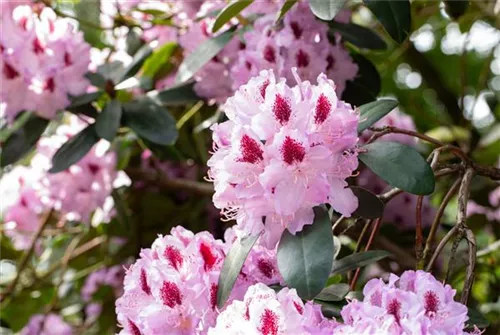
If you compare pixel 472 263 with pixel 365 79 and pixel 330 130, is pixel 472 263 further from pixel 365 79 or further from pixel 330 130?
pixel 365 79

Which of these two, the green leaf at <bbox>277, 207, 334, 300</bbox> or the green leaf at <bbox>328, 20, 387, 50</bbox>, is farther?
the green leaf at <bbox>328, 20, 387, 50</bbox>

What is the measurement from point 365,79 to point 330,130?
630 millimetres

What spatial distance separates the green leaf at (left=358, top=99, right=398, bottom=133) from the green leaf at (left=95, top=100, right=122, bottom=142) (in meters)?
0.59

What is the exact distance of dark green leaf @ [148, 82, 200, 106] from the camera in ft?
5.39

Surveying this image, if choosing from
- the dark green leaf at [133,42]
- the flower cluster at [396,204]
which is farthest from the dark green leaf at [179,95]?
the flower cluster at [396,204]

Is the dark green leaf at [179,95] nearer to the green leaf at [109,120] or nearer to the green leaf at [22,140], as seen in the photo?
the green leaf at [109,120]

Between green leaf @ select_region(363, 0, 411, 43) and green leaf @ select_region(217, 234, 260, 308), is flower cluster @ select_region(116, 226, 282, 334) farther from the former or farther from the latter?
green leaf @ select_region(363, 0, 411, 43)

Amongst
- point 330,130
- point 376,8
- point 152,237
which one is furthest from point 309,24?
point 152,237

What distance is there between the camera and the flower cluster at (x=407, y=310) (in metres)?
0.84

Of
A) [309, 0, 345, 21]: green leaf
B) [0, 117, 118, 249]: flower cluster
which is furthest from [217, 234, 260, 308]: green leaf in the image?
[0, 117, 118, 249]: flower cluster

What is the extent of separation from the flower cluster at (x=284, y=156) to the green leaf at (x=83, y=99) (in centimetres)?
68

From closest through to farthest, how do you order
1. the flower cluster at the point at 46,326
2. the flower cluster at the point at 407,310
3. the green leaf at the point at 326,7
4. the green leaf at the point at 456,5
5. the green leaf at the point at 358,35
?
1. the flower cluster at the point at 407,310
2. the green leaf at the point at 326,7
3. the green leaf at the point at 456,5
4. the green leaf at the point at 358,35
5. the flower cluster at the point at 46,326

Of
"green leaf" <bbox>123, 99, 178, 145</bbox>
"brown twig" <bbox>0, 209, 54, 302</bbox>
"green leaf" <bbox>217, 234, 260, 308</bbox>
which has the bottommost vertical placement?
"brown twig" <bbox>0, 209, 54, 302</bbox>

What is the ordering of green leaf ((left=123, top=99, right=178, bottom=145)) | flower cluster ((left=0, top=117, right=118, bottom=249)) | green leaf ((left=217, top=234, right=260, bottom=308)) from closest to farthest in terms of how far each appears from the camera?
green leaf ((left=217, top=234, right=260, bottom=308))
green leaf ((left=123, top=99, right=178, bottom=145))
flower cluster ((left=0, top=117, right=118, bottom=249))
